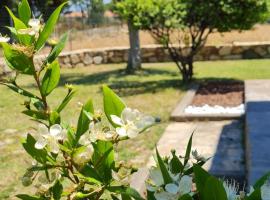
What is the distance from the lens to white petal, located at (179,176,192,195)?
93 centimetres

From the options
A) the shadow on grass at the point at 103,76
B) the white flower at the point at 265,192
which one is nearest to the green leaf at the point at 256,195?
the white flower at the point at 265,192

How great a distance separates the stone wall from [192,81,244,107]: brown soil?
5.51 m

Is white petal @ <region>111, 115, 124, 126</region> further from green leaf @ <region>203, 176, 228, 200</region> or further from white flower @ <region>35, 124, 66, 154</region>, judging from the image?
green leaf @ <region>203, 176, 228, 200</region>

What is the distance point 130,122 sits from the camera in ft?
3.40

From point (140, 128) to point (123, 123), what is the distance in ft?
0.12

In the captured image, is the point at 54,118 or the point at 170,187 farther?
the point at 54,118

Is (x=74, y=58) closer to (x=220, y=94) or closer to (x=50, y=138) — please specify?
(x=220, y=94)

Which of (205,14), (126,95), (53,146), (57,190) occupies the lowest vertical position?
(126,95)

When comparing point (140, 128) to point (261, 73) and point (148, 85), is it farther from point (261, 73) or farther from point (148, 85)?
point (261, 73)

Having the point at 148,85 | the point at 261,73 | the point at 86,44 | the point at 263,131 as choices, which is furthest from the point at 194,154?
the point at 86,44

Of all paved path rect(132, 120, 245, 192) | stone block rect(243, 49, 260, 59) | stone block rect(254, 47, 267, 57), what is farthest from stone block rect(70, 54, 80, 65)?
paved path rect(132, 120, 245, 192)

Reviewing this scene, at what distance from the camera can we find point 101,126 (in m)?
1.07

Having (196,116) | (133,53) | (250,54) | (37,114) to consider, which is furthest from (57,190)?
(250,54)

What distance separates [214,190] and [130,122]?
256mm
